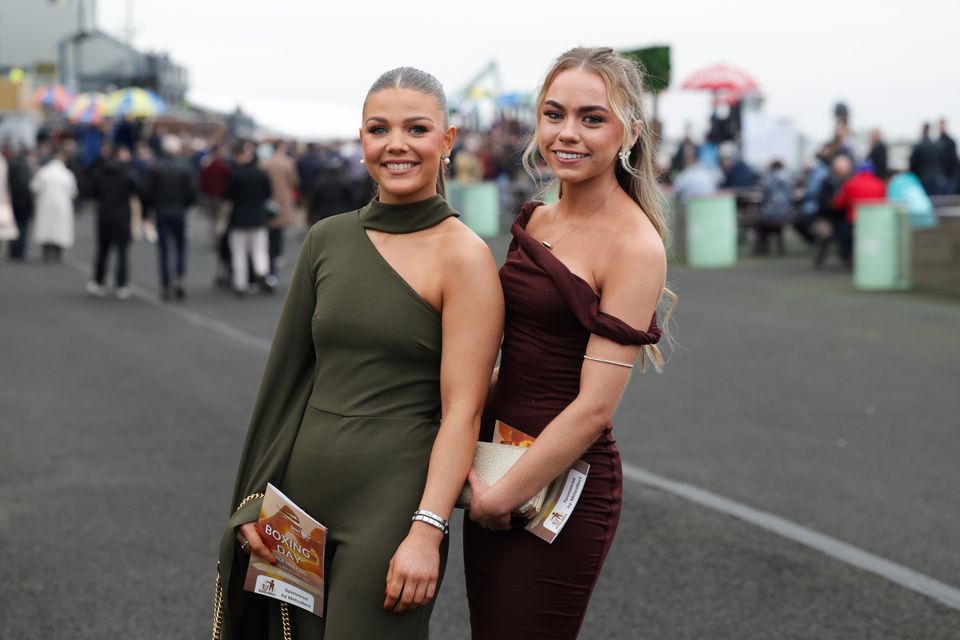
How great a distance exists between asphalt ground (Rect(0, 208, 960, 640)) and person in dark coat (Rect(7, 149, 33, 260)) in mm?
10093

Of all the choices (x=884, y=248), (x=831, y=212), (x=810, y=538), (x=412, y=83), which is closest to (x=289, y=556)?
(x=412, y=83)

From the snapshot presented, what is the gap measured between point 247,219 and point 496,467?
1495cm

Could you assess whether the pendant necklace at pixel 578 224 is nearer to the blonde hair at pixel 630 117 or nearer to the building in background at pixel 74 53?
the blonde hair at pixel 630 117

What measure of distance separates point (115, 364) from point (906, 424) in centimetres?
656

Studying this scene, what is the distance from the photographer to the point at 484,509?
2672mm

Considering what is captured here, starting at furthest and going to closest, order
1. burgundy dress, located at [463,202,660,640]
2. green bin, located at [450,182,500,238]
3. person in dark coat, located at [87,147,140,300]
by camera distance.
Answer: green bin, located at [450,182,500,238] → person in dark coat, located at [87,147,140,300] → burgundy dress, located at [463,202,660,640]

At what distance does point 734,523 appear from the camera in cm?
623

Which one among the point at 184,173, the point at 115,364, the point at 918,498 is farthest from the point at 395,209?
the point at 184,173

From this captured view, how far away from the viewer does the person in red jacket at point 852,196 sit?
61.3 feet

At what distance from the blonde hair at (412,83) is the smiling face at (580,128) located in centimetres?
23

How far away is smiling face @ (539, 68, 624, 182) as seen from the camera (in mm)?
2754

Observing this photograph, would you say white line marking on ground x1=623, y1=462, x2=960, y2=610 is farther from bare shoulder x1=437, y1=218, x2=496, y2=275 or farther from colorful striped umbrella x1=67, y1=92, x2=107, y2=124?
colorful striped umbrella x1=67, y1=92, x2=107, y2=124

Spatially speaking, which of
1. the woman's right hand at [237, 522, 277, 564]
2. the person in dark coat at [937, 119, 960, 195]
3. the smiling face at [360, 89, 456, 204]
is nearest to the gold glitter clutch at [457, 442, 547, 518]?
the woman's right hand at [237, 522, 277, 564]

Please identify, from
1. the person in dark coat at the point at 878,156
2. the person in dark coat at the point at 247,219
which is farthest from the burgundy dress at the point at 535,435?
the person in dark coat at the point at 878,156
